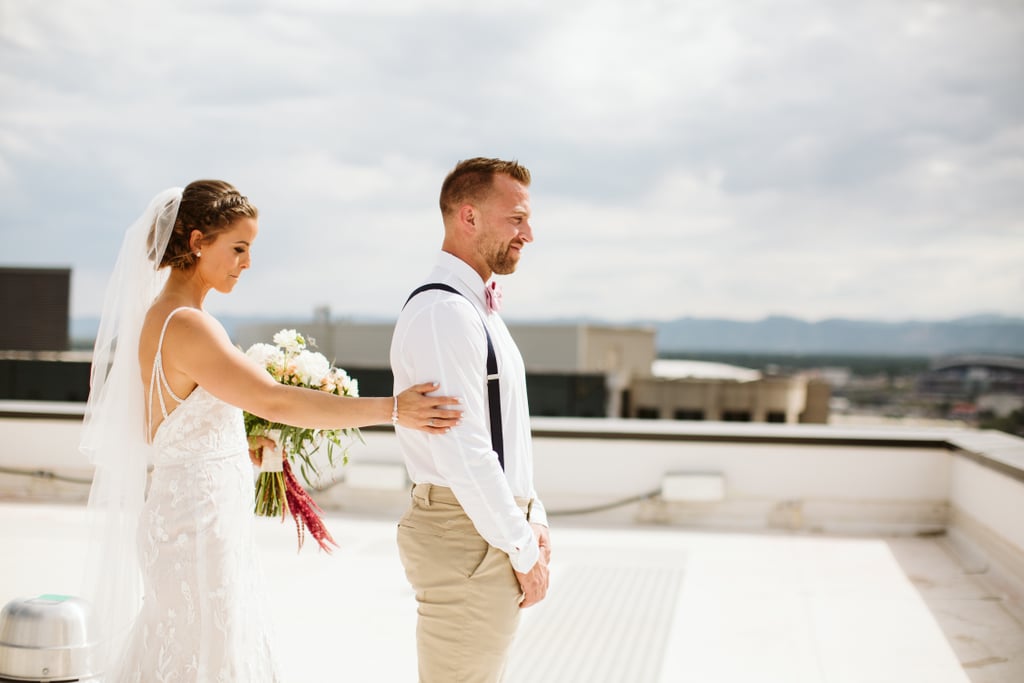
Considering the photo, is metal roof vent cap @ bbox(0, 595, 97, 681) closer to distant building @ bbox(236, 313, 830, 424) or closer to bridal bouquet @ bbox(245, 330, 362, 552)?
bridal bouquet @ bbox(245, 330, 362, 552)

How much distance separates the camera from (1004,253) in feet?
389

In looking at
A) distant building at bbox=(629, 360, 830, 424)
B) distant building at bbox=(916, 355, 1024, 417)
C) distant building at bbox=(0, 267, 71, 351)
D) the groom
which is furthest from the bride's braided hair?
distant building at bbox=(916, 355, 1024, 417)

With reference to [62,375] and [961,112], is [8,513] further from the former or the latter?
[961,112]

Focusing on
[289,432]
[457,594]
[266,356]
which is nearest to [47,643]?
[289,432]

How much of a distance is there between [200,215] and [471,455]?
1.03 m

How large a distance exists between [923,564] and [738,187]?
407ft

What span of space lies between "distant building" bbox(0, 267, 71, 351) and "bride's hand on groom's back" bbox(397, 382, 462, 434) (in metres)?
23.7

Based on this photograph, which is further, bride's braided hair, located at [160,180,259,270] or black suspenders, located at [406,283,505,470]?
bride's braided hair, located at [160,180,259,270]

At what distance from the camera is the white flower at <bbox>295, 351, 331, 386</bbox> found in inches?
125

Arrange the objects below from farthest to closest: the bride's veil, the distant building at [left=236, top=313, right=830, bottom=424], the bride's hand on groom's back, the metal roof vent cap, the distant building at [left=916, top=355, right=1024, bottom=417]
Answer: the distant building at [left=916, top=355, right=1024, bottom=417] < the distant building at [left=236, top=313, right=830, bottom=424] < the metal roof vent cap < the bride's veil < the bride's hand on groom's back

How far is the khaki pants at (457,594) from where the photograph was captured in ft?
7.25

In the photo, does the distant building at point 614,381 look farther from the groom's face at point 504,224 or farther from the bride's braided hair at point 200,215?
the groom's face at point 504,224

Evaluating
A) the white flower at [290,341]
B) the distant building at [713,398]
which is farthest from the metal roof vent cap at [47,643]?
the distant building at [713,398]

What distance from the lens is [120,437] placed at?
8.94ft
